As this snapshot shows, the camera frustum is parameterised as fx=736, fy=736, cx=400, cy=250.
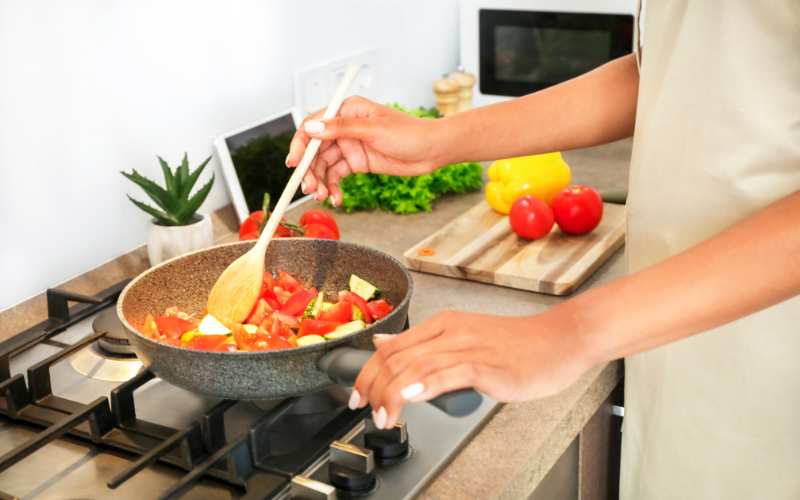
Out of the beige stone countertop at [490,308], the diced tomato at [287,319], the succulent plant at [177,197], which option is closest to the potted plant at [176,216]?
the succulent plant at [177,197]

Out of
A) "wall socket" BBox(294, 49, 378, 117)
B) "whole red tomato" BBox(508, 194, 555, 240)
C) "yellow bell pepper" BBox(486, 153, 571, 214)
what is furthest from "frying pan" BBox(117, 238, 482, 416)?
"wall socket" BBox(294, 49, 378, 117)

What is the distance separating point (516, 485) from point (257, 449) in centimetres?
26

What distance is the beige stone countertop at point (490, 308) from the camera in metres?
0.74

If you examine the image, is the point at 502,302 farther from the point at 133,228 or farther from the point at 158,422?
the point at 133,228

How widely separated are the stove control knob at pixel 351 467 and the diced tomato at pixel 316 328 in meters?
0.18

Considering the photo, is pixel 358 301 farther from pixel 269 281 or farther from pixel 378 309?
pixel 269 281

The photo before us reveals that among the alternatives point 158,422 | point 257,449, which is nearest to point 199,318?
point 158,422

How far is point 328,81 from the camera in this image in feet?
5.31

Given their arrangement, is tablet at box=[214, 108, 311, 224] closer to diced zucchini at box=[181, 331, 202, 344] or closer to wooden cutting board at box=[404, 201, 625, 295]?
wooden cutting board at box=[404, 201, 625, 295]

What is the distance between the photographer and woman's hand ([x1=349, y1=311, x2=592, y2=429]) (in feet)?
1.78

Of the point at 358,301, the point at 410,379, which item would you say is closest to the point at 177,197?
the point at 358,301

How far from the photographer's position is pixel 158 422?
0.82 m

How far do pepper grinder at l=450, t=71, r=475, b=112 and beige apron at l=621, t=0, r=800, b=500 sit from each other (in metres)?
1.02

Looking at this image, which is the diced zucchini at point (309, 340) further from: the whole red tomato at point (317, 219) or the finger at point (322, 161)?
the whole red tomato at point (317, 219)
